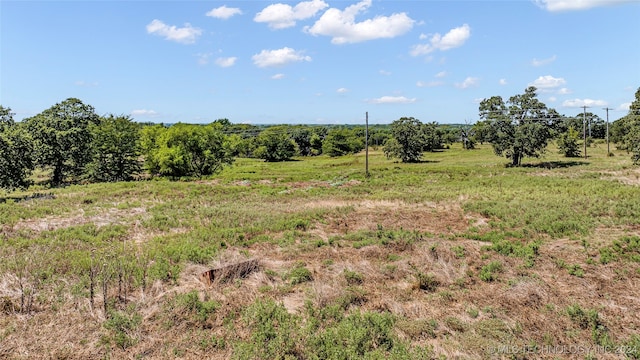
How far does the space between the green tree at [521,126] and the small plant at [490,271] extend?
3974cm

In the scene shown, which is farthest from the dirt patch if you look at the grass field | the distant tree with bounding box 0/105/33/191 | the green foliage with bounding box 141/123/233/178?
the green foliage with bounding box 141/123/233/178

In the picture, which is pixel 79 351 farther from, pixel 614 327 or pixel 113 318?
pixel 614 327

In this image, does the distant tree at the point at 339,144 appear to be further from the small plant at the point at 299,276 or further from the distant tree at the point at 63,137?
the small plant at the point at 299,276

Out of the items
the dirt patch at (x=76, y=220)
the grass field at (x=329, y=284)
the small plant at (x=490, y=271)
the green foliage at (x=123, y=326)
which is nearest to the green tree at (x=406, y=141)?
the grass field at (x=329, y=284)

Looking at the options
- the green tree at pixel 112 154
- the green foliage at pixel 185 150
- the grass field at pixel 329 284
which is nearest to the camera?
the grass field at pixel 329 284

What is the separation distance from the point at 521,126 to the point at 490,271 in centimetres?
4087

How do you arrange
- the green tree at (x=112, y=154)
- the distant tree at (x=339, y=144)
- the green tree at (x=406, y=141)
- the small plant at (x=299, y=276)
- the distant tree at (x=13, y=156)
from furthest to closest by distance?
the distant tree at (x=339, y=144) < the green tree at (x=406, y=141) < the green tree at (x=112, y=154) < the distant tree at (x=13, y=156) < the small plant at (x=299, y=276)

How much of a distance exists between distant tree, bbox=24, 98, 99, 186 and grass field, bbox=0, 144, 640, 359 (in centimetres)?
2364

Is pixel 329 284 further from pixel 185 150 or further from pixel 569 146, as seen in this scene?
pixel 569 146

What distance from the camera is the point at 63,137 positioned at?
40719 millimetres

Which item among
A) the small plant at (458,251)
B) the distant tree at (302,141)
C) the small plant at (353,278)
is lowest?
the small plant at (353,278)

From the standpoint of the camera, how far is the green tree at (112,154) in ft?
151

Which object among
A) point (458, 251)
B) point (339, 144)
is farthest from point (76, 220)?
point (339, 144)

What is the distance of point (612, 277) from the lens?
34.5ft
